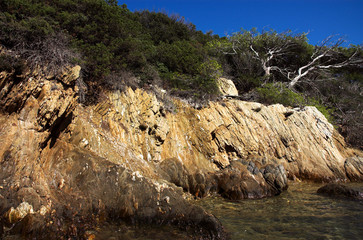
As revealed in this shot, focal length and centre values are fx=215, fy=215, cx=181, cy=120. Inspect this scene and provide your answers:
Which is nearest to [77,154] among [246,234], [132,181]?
[132,181]

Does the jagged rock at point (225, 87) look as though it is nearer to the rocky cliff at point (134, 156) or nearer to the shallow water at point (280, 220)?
the rocky cliff at point (134, 156)

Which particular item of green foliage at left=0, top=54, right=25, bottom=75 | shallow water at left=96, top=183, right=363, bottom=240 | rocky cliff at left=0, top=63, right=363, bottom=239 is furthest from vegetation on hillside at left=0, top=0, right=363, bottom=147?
shallow water at left=96, top=183, right=363, bottom=240

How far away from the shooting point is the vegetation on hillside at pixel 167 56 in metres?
7.38

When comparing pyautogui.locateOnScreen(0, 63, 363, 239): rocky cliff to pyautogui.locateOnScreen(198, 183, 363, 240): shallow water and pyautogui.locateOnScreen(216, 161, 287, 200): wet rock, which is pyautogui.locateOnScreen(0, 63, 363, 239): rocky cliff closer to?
pyautogui.locateOnScreen(216, 161, 287, 200): wet rock

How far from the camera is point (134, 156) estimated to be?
847 centimetres

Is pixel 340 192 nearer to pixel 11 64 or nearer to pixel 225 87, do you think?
A: pixel 225 87

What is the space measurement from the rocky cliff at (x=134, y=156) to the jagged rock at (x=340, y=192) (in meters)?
1.74

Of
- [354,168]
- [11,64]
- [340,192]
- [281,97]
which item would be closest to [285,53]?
[281,97]

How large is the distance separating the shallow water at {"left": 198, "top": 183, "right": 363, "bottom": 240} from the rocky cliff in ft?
2.79

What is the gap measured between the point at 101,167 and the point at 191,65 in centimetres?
1094

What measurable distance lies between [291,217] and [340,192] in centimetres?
447

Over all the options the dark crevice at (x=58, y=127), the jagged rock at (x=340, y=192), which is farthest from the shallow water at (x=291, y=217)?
the dark crevice at (x=58, y=127)

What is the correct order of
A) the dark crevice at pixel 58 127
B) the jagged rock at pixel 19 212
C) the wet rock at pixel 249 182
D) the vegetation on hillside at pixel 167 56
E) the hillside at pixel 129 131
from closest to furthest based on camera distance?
the jagged rock at pixel 19 212, the hillside at pixel 129 131, the dark crevice at pixel 58 127, the vegetation on hillside at pixel 167 56, the wet rock at pixel 249 182

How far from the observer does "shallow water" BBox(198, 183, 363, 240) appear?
5.35m
